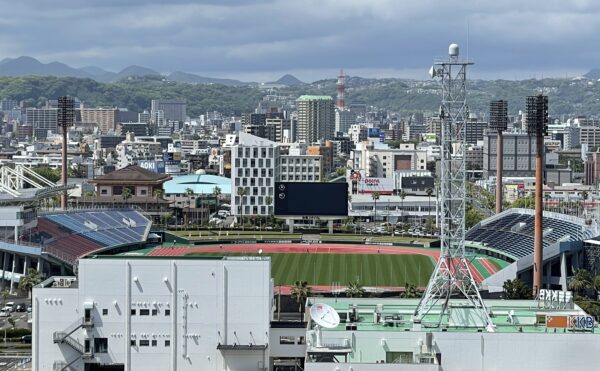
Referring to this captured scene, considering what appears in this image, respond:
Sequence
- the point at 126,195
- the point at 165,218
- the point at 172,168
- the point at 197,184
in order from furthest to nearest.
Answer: the point at 172,168
the point at 197,184
the point at 126,195
the point at 165,218

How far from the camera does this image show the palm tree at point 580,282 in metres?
72.1

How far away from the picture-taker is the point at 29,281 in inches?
2795

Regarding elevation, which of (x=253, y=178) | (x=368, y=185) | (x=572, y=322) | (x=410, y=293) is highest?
(x=253, y=178)

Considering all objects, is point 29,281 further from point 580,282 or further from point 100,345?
point 580,282

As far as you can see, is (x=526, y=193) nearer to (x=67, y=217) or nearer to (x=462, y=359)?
(x=67, y=217)

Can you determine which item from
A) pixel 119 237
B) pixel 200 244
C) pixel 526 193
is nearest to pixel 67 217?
pixel 119 237

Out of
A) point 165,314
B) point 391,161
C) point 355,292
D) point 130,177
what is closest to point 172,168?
point 391,161

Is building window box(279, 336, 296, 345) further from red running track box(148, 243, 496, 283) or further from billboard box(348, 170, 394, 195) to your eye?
billboard box(348, 170, 394, 195)

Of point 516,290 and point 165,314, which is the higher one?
point 165,314

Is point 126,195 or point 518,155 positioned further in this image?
point 518,155

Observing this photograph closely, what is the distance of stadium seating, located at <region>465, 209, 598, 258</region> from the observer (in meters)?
82.3

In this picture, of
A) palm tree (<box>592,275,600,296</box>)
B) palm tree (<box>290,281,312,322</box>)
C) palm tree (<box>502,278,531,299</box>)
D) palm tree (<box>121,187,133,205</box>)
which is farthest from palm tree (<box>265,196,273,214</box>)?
palm tree (<box>290,281,312,322</box>)

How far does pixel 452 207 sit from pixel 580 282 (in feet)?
109

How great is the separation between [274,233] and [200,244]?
35.2 feet
